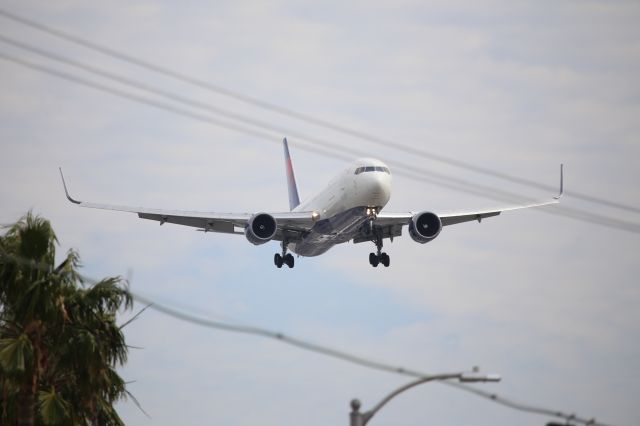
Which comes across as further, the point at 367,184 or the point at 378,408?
the point at 367,184

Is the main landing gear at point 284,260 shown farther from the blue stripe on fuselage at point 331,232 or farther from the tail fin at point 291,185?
the tail fin at point 291,185

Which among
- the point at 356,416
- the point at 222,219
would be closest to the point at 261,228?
the point at 222,219

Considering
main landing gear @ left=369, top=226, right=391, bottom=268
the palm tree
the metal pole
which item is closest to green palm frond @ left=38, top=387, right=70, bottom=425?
the palm tree

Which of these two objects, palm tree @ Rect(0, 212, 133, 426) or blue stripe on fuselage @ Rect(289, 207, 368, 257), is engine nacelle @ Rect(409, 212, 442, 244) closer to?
blue stripe on fuselage @ Rect(289, 207, 368, 257)

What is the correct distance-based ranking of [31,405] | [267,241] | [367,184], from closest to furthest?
[31,405]
[367,184]
[267,241]

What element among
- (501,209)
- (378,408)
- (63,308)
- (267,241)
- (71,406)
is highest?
(501,209)

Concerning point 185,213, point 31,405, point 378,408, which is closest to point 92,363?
point 31,405

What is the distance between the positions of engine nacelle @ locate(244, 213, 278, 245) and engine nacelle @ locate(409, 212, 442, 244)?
22.5ft

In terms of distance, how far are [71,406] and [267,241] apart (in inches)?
1146

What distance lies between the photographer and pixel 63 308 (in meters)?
27.3

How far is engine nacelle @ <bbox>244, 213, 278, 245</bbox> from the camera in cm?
5578

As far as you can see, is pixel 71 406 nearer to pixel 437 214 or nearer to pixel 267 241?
pixel 267 241

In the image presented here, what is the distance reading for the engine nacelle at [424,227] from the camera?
182ft

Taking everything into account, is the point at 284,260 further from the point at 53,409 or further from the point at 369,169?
the point at 53,409
